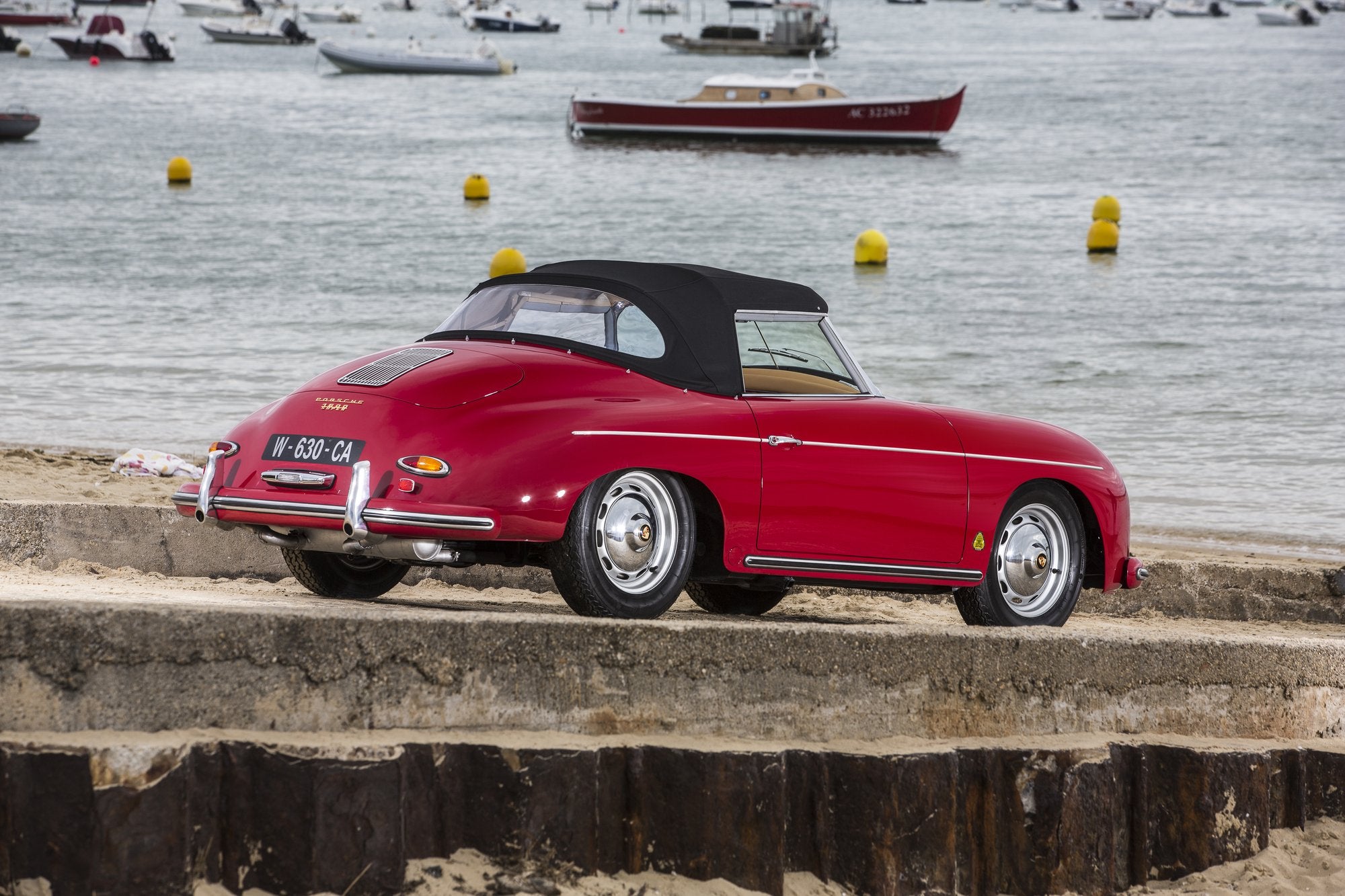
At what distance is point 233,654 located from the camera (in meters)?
5.12

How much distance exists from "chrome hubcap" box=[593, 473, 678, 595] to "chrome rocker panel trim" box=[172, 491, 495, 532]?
523 millimetres

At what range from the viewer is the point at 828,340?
23.6ft

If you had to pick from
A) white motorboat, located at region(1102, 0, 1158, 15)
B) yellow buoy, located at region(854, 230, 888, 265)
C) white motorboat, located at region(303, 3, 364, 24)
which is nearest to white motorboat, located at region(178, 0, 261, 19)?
white motorboat, located at region(303, 3, 364, 24)

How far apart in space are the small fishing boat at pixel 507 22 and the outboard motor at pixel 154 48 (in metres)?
49.3

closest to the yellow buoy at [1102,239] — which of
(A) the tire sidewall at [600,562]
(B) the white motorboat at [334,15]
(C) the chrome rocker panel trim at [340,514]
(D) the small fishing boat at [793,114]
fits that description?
(D) the small fishing boat at [793,114]

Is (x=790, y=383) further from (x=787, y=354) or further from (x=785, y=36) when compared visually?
(x=785, y=36)

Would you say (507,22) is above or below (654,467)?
above

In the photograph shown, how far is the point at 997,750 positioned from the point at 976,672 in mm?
306

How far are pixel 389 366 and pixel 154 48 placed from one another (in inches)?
4325

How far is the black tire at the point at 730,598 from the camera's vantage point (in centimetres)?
788

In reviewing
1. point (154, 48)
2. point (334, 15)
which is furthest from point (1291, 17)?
point (154, 48)

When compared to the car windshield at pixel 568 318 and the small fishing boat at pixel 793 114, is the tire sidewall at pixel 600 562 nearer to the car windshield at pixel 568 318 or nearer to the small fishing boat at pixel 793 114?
the car windshield at pixel 568 318

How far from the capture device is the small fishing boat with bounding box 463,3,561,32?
154 metres

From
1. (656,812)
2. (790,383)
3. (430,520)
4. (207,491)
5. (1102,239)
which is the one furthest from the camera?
(1102,239)
